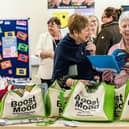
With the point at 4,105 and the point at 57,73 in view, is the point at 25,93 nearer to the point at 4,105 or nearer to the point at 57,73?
the point at 4,105

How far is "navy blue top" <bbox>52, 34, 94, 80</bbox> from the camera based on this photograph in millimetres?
2334

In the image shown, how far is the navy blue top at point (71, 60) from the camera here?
2.33 m

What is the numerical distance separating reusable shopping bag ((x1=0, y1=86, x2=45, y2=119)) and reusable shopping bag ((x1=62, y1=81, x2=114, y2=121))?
16cm

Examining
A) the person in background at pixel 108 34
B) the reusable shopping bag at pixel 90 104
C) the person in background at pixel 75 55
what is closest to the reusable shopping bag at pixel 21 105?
the reusable shopping bag at pixel 90 104

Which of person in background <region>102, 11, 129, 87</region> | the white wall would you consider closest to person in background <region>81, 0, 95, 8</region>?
the white wall

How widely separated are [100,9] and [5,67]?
5.69 ft

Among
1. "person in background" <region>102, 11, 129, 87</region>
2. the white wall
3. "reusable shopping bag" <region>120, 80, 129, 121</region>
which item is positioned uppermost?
the white wall

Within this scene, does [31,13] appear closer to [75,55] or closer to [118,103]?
[75,55]

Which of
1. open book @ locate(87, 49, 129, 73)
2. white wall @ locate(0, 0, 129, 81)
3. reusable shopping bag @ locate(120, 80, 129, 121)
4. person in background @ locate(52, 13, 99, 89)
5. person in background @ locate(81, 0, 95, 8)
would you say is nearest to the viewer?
reusable shopping bag @ locate(120, 80, 129, 121)

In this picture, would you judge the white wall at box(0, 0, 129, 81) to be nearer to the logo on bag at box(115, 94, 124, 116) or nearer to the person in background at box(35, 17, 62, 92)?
the person in background at box(35, 17, 62, 92)

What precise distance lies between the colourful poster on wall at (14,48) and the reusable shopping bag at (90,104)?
309 centimetres

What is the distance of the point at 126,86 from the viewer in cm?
186

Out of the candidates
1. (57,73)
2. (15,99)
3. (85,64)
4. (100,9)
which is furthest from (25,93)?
(100,9)

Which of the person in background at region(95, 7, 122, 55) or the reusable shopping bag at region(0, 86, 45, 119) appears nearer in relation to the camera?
the reusable shopping bag at region(0, 86, 45, 119)
